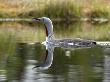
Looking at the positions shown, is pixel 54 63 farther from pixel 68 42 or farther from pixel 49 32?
pixel 49 32

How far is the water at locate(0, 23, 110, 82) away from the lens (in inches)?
472

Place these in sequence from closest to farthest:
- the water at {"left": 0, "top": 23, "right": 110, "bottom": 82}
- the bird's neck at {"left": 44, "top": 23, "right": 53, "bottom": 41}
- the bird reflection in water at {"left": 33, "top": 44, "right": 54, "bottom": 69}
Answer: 1. the water at {"left": 0, "top": 23, "right": 110, "bottom": 82}
2. the bird reflection in water at {"left": 33, "top": 44, "right": 54, "bottom": 69}
3. the bird's neck at {"left": 44, "top": 23, "right": 53, "bottom": 41}

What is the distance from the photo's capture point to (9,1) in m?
37.2

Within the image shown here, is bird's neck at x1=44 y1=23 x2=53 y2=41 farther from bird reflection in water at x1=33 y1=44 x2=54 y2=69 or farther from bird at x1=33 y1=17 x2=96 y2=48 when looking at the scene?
bird reflection in water at x1=33 y1=44 x2=54 y2=69

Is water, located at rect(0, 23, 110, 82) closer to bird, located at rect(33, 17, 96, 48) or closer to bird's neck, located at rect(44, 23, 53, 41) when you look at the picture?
bird, located at rect(33, 17, 96, 48)

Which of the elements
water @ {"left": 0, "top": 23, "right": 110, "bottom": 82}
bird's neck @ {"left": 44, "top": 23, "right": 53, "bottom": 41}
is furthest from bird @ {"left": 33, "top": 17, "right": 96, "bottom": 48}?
water @ {"left": 0, "top": 23, "right": 110, "bottom": 82}

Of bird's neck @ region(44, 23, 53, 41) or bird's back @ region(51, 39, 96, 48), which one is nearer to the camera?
bird's back @ region(51, 39, 96, 48)

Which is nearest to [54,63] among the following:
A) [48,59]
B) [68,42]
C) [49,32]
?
[48,59]

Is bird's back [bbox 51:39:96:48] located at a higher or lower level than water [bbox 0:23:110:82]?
lower

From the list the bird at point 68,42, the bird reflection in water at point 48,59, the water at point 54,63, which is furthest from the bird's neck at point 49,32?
the bird reflection in water at point 48,59

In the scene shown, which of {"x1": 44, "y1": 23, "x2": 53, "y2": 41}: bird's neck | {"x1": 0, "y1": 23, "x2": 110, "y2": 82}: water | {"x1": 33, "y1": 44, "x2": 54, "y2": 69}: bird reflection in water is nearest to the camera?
{"x1": 0, "y1": 23, "x2": 110, "y2": 82}: water

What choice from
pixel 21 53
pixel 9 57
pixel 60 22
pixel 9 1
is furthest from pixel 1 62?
pixel 9 1

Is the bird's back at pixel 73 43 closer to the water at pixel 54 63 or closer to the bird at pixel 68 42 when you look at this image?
the bird at pixel 68 42

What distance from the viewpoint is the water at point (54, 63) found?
39.4ft
